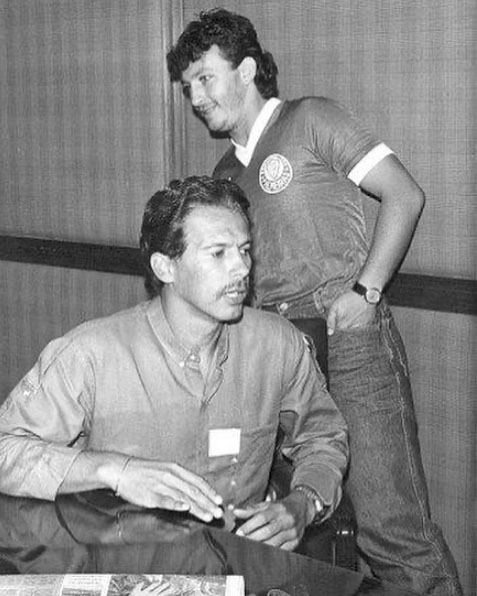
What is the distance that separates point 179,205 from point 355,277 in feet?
2.23

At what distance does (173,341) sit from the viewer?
2.52m

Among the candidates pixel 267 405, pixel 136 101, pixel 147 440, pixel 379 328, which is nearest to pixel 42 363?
pixel 147 440

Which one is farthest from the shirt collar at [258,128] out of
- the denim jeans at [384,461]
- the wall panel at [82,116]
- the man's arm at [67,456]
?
the man's arm at [67,456]

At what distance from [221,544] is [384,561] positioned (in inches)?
48.7

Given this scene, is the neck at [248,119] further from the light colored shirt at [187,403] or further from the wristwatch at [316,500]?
the wristwatch at [316,500]

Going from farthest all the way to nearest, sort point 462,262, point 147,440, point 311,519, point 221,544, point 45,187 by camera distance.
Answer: point 45,187
point 462,262
point 147,440
point 311,519
point 221,544

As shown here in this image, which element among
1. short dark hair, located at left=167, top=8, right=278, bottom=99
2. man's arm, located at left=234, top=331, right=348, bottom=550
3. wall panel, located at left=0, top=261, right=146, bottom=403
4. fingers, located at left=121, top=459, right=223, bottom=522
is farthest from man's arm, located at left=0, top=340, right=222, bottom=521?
wall panel, located at left=0, top=261, right=146, bottom=403

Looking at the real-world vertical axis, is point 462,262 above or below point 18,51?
below

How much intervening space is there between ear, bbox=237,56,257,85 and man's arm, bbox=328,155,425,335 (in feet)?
1.64

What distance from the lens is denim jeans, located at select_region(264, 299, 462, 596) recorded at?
3.00 m

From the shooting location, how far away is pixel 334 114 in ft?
9.77

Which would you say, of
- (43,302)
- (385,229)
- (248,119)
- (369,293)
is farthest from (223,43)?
(43,302)

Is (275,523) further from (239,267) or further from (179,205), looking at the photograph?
(179,205)

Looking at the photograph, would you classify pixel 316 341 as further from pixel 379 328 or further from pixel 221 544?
pixel 221 544
